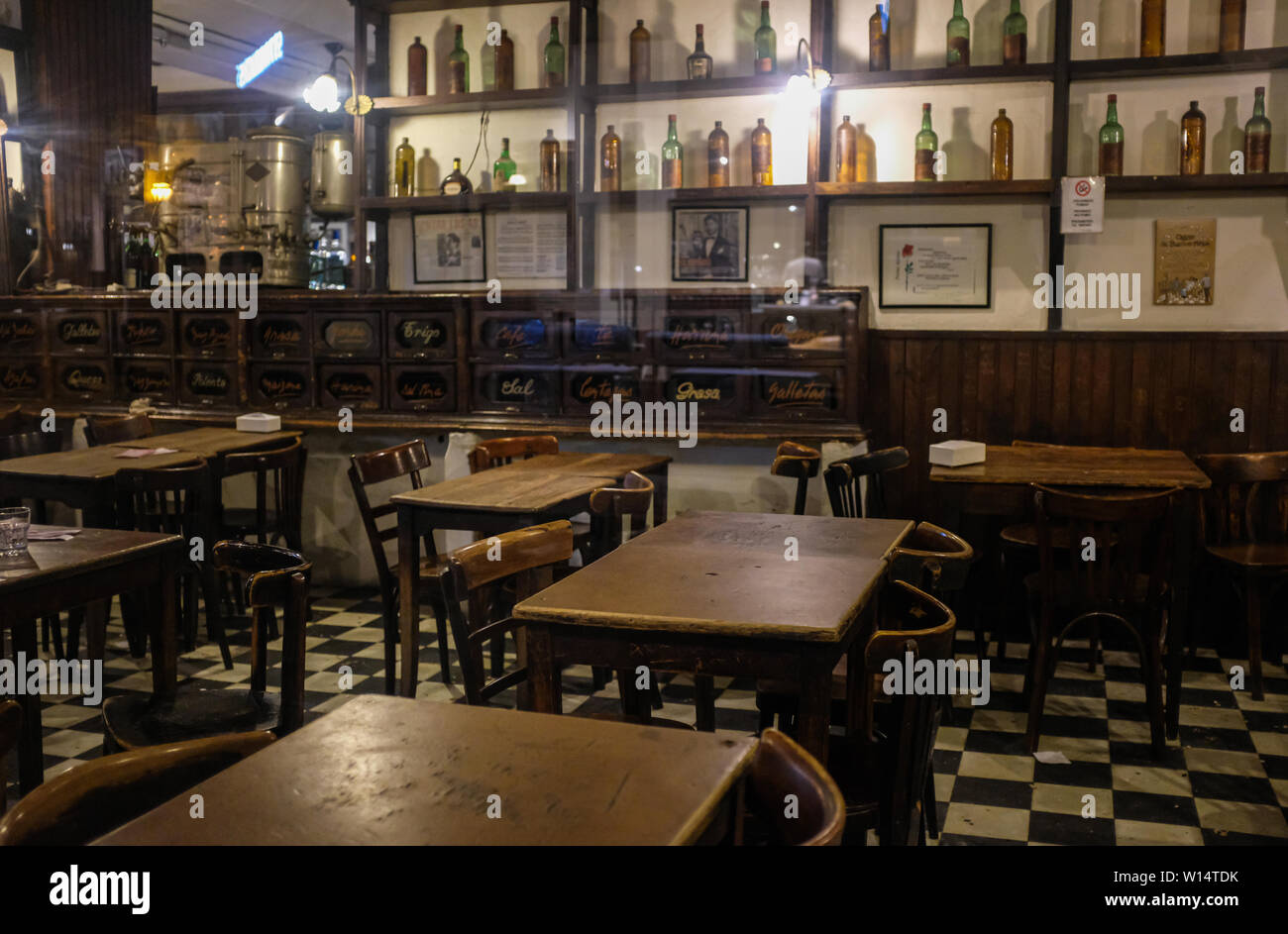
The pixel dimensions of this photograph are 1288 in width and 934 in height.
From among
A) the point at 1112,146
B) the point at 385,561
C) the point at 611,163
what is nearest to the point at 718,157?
the point at 611,163

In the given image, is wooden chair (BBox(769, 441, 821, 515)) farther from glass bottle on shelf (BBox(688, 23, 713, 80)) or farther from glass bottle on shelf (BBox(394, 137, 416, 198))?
glass bottle on shelf (BBox(394, 137, 416, 198))

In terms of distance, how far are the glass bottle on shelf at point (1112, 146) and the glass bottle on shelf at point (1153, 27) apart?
0.80ft

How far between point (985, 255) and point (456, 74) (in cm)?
294

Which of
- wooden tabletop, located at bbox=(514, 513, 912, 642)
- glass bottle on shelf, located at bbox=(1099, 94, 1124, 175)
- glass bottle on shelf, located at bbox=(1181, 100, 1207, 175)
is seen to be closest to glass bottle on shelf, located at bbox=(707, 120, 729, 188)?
glass bottle on shelf, located at bbox=(1099, 94, 1124, 175)

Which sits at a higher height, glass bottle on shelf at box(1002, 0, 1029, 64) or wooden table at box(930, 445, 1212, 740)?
glass bottle on shelf at box(1002, 0, 1029, 64)

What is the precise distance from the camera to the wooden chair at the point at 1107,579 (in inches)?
145

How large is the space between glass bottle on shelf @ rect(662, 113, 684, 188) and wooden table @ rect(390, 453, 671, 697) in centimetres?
184

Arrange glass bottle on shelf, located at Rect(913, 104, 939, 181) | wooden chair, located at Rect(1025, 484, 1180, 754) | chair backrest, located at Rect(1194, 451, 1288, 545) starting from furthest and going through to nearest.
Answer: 1. glass bottle on shelf, located at Rect(913, 104, 939, 181)
2. chair backrest, located at Rect(1194, 451, 1288, 545)
3. wooden chair, located at Rect(1025, 484, 1180, 754)

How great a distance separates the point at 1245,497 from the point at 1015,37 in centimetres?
238

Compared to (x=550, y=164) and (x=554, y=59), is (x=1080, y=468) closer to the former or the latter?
(x=550, y=164)

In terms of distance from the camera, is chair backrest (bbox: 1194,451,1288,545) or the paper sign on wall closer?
chair backrest (bbox: 1194,451,1288,545)

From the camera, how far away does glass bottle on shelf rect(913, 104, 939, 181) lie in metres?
5.43

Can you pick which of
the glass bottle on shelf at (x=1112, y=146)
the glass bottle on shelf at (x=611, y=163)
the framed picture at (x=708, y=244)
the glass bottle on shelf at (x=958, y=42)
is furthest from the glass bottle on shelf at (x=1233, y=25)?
the glass bottle on shelf at (x=611, y=163)
